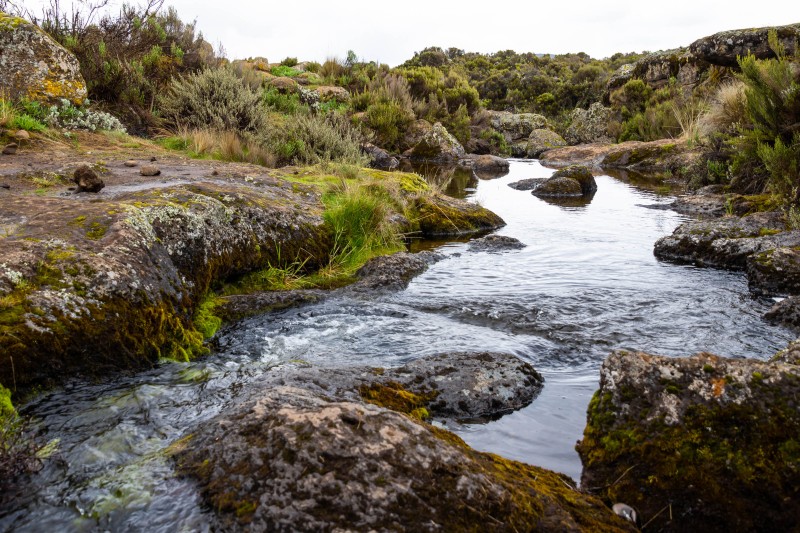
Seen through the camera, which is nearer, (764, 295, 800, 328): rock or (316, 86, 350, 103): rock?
(764, 295, 800, 328): rock

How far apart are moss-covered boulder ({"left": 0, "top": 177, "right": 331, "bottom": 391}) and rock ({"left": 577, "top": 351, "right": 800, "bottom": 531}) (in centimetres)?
282

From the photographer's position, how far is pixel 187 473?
219 cm

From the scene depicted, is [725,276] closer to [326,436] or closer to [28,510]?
[326,436]

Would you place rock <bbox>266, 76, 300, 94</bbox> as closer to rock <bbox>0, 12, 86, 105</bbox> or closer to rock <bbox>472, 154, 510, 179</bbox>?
rock <bbox>472, 154, 510, 179</bbox>

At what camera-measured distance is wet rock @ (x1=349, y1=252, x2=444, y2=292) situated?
5.80 metres

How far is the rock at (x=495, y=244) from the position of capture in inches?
308

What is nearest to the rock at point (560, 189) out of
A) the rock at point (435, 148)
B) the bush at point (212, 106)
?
the bush at point (212, 106)

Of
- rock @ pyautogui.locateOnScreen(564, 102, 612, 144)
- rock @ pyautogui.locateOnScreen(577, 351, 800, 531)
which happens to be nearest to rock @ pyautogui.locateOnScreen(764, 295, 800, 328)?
rock @ pyautogui.locateOnScreen(577, 351, 800, 531)

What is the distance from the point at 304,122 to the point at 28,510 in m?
10.8

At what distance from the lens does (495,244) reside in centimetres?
800

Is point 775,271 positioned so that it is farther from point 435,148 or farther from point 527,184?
point 435,148

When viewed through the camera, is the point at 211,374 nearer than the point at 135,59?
Yes

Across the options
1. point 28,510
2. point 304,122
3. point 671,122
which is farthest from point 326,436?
point 671,122

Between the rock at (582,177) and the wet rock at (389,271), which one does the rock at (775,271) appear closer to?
the wet rock at (389,271)
